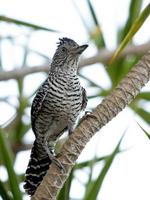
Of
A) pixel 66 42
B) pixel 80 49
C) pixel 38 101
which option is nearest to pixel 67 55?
pixel 66 42

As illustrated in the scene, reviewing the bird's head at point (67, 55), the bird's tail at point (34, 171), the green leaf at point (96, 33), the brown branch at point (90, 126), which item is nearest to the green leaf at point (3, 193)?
the brown branch at point (90, 126)

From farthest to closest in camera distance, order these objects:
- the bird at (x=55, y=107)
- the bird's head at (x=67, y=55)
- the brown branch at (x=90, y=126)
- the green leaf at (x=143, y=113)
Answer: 1. the green leaf at (x=143, y=113)
2. the bird's head at (x=67, y=55)
3. the bird at (x=55, y=107)
4. the brown branch at (x=90, y=126)

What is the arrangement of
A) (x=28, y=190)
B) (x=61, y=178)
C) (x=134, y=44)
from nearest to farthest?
1. (x=61, y=178)
2. (x=28, y=190)
3. (x=134, y=44)

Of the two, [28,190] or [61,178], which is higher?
[28,190]

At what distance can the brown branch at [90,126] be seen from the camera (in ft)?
6.44

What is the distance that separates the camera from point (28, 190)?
2.67 metres

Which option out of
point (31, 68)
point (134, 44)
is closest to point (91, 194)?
point (31, 68)

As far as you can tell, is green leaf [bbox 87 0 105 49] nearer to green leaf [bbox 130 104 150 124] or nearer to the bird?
the bird

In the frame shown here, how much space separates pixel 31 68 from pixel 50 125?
328mm

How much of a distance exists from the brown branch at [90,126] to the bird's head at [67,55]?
2.76ft

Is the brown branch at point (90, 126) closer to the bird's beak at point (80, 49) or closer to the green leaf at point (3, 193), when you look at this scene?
the green leaf at point (3, 193)

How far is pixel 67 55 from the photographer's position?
304cm

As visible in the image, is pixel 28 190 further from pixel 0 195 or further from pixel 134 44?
pixel 134 44

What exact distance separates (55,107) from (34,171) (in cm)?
36
